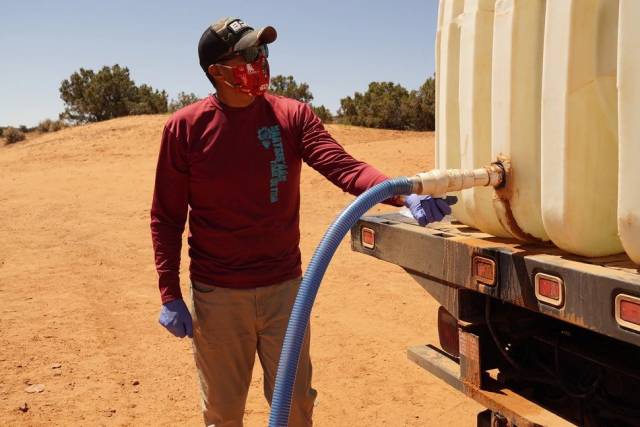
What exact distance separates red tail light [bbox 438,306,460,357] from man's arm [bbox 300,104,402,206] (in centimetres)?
70

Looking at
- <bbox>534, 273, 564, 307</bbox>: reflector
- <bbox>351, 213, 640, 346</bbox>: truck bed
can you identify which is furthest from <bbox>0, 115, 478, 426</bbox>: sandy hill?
<bbox>534, 273, 564, 307</bbox>: reflector

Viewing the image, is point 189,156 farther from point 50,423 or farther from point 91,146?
point 91,146

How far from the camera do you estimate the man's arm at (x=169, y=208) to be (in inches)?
115

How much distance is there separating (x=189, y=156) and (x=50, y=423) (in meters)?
2.46

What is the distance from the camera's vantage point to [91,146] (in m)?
23.0

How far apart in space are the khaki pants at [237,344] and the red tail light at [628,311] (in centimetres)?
159

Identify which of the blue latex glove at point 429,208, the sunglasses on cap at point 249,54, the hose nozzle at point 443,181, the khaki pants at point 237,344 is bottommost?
the khaki pants at point 237,344

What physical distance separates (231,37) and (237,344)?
4.57 ft

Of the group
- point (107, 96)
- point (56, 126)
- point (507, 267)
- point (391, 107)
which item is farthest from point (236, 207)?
point (107, 96)

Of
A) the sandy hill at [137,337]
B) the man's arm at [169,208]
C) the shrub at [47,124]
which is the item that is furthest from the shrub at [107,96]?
the man's arm at [169,208]

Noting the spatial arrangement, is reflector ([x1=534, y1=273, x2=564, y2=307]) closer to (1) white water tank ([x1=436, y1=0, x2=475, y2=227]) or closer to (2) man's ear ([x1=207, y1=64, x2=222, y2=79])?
(1) white water tank ([x1=436, y1=0, x2=475, y2=227])

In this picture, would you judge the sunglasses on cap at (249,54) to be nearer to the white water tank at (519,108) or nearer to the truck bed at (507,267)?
the truck bed at (507,267)

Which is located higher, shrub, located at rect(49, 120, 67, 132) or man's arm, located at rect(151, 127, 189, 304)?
shrub, located at rect(49, 120, 67, 132)

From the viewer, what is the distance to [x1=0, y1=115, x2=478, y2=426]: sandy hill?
4.48 meters
